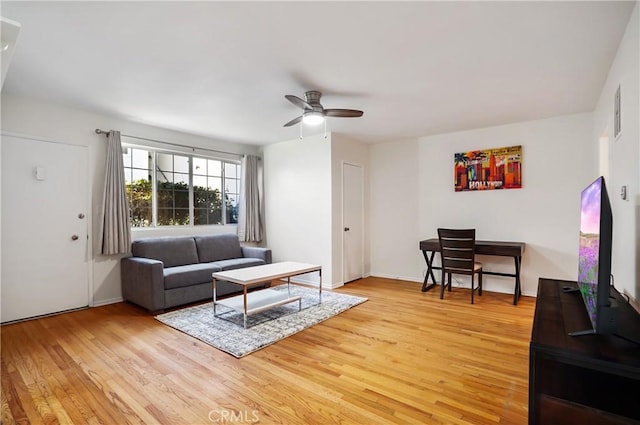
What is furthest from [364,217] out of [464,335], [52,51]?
[52,51]

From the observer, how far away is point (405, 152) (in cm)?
519

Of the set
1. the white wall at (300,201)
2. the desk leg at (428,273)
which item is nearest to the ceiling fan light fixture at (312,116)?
the white wall at (300,201)

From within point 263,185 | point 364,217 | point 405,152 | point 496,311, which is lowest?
point 496,311

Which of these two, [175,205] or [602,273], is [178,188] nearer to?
[175,205]

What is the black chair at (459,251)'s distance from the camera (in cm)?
386

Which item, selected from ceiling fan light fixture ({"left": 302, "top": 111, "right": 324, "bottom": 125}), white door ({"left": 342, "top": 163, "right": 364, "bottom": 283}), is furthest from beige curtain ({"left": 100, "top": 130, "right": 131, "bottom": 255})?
white door ({"left": 342, "top": 163, "right": 364, "bottom": 283})

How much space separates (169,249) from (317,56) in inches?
126

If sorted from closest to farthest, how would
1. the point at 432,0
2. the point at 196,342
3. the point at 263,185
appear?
the point at 432,0 < the point at 196,342 < the point at 263,185

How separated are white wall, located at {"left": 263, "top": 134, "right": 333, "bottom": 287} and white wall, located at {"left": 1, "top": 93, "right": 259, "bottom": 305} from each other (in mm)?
1691

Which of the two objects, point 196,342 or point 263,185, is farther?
point 263,185

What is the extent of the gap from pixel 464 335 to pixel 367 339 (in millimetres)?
906

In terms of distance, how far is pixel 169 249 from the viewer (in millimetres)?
4184

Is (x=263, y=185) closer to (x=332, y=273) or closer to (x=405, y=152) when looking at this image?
(x=332, y=273)

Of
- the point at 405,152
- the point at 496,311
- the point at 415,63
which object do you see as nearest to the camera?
the point at 415,63
